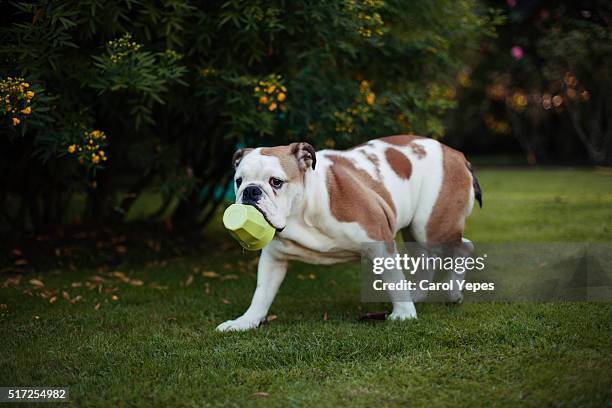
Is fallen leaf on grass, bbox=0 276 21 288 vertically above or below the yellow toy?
below

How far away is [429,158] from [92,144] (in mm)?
2969

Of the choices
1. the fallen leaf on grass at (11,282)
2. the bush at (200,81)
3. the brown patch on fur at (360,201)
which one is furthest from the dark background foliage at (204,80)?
the brown patch on fur at (360,201)

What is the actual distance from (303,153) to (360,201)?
0.58m

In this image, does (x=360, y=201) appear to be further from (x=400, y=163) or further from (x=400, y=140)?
(x=400, y=140)

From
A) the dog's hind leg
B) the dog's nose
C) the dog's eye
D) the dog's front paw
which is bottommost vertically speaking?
the dog's front paw

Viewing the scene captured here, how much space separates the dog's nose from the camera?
4165 millimetres

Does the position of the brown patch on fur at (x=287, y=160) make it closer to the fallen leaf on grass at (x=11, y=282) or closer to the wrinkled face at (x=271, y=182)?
the wrinkled face at (x=271, y=182)

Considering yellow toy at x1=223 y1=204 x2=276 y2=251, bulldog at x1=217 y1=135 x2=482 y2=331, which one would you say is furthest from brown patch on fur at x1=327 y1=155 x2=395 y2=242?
yellow toy at x1=223 y1=204 x2=276 y2=251

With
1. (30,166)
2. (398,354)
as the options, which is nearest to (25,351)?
(398,354)

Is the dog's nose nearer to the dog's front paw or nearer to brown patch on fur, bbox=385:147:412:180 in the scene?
the dog's front paw

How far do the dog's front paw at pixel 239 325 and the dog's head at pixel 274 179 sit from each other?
A: 86 cm

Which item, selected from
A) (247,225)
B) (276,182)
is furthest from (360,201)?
(247,225)

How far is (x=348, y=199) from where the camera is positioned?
4.68 meters

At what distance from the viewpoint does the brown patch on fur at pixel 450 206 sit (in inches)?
202
